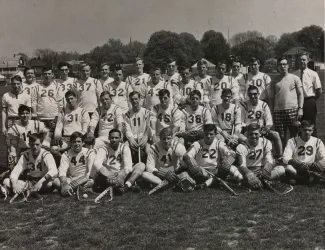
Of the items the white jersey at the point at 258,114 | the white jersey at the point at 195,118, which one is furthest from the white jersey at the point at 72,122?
the white jersey at the point at 258,114

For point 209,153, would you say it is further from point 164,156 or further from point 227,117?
point 227,117

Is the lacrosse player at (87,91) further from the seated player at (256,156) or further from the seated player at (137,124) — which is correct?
the seated player at (256,156)

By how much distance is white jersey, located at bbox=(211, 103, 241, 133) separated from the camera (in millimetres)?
7676

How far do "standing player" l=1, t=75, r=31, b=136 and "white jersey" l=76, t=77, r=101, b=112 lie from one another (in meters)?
1.02

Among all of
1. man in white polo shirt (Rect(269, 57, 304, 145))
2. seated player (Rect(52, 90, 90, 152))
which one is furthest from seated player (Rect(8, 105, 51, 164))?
man in white polo shirt (Rect(269, 57, 304, 145))

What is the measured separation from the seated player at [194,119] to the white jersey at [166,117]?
17 centimetres

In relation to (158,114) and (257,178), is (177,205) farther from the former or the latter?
(158,114)

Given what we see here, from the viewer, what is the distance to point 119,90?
28.7ft

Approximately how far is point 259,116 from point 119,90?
9.52ft

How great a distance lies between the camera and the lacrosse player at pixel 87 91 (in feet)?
27.6

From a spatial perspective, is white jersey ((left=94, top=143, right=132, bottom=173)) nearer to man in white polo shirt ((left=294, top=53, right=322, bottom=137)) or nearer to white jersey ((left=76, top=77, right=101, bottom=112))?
white jersey ((left=76, top=77, right=101, bottom=112))

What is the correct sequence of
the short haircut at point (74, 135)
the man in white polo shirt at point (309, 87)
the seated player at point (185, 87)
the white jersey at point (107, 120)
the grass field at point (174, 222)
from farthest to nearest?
1. the seated player at point (185, 87)
2. the man in white polo shirt at point (309, 87)
3. the white jersey at point (107, 120)
4. the short haircut at point (74, 135)
5. the grass field at point (174, 222)

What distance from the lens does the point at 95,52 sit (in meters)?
84.5

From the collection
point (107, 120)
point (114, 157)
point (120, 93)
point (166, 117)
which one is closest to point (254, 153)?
point (166, 117)
